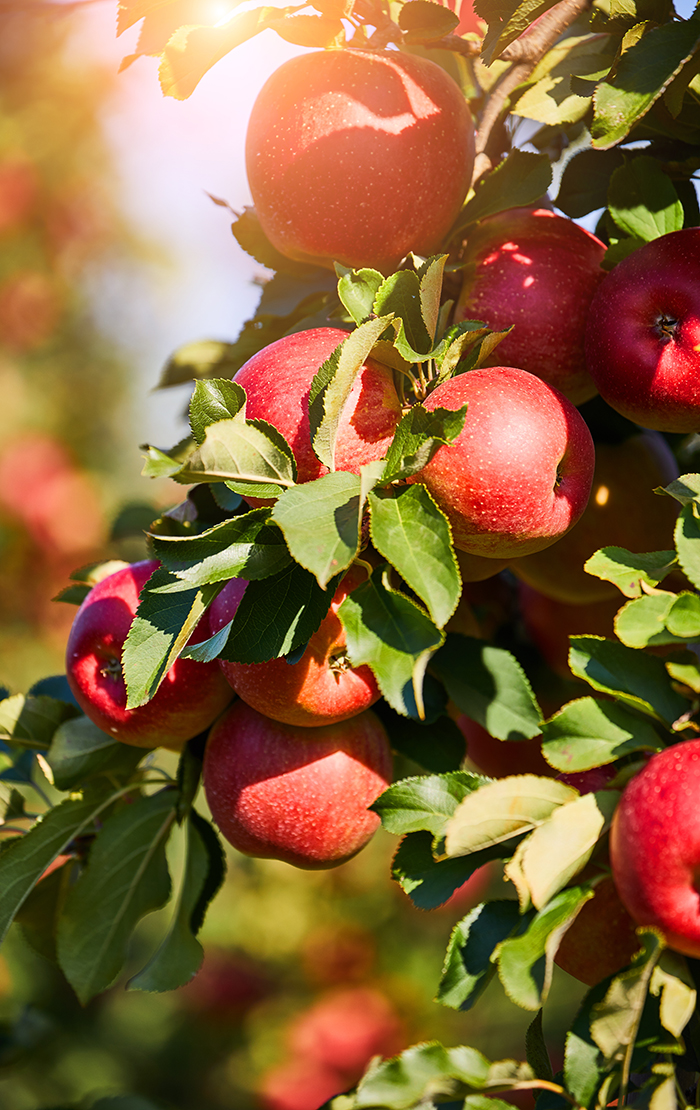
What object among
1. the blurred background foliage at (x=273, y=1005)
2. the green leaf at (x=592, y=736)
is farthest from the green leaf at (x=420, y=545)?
the blurred background foliage at (x=273, y=1005)

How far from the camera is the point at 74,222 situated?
138 inches

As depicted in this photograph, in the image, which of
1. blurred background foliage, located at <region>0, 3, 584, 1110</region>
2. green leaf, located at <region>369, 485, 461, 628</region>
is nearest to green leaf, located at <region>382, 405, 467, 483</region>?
green leaf, located at <region>369, 485, 461, 628</region>

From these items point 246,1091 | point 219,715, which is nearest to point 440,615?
point 219,715

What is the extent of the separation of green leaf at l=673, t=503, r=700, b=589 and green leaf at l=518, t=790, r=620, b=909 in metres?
0.14

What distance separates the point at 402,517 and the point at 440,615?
0.26 ft

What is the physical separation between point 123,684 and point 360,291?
15.4 inches

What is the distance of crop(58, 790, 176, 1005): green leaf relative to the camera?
2.48 feet

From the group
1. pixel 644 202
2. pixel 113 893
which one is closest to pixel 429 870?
pixel 113 893

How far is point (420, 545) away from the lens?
0.48 meters

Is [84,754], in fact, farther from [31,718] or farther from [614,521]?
[614,521]

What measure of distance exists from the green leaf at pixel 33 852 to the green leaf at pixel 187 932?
109 mm

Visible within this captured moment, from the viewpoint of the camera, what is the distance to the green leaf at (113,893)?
2.48ft

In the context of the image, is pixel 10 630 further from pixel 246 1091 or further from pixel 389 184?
pixel 389 184

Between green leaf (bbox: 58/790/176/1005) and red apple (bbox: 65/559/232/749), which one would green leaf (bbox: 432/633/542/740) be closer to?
red apple (bbox: 65/559/232/749)
